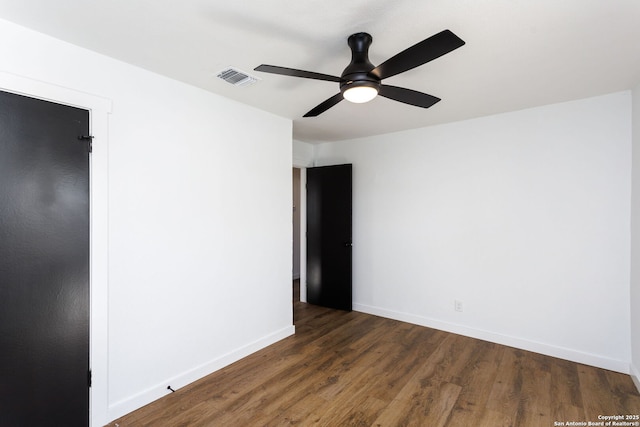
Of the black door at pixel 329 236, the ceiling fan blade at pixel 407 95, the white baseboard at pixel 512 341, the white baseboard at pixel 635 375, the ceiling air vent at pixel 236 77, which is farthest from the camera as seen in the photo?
the black door at pixel 329 236

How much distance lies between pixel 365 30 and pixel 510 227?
2627mm

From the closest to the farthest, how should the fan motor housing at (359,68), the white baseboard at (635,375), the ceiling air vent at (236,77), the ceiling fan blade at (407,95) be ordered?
the fan motor housing at (359,68) < the ceiling fan blade at (407,95) < the ceiling air vent at (236,77) < the white baseboard at (635,375)

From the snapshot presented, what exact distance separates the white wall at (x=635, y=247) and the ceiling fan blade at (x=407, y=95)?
196 centimetres

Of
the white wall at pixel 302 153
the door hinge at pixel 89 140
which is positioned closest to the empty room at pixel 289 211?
the door hinge at pixel 89 140

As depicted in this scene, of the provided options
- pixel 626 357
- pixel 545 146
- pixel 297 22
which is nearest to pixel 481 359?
pixel 626 357

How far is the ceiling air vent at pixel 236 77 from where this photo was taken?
2.36 meters

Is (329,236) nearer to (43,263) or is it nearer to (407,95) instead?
(407,95)

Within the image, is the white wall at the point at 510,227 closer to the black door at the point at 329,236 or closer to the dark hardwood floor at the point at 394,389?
the black door at the point at 329,236

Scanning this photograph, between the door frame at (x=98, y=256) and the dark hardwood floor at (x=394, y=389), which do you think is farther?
the dark hardwood floor at (x=394, y=389)

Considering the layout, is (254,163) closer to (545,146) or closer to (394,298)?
(394,298)

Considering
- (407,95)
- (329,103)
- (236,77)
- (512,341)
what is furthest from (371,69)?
(512,341)

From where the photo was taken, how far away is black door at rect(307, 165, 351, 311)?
443 centimetres

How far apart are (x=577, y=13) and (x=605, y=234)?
2143mm

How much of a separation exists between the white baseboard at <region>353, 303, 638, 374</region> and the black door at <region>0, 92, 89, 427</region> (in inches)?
129
